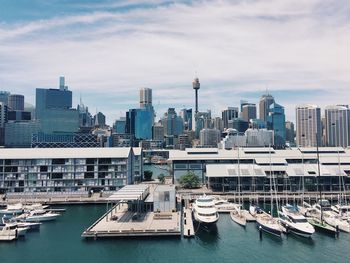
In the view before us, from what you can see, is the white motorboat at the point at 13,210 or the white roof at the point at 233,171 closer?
the white motorboat at the point at 13,210

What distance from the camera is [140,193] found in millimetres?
73688

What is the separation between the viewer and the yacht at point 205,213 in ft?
228

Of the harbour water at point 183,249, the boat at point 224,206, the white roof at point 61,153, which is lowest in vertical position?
the harbour water at point 183,249

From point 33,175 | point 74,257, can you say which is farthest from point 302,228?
point 33,175

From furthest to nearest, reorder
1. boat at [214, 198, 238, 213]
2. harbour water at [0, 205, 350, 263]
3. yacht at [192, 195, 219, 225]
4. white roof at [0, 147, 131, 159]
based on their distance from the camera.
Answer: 1. white roof at [0, 147, 131, 159]
2. boat at [214, 198, 238, 213]
3. yacht at [192, 195, 219, 225]
4. harbour water at [0, 205, 350, 263]

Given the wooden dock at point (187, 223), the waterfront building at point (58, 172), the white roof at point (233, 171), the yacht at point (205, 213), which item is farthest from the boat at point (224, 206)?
the waterfront building at point (58, 172)

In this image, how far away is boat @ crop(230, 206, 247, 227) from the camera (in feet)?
239

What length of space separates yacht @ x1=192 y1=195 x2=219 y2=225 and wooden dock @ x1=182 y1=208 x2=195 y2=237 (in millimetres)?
1368

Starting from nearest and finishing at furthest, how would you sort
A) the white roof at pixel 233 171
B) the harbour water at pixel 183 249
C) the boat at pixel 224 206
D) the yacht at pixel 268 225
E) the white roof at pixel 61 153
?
the harbour water at pixel 183 249 → the yacht at pixel 268 225 → the boat at pixel 224 206 → the white roof at pixel 233 171 → the white roof at pixel 61 153

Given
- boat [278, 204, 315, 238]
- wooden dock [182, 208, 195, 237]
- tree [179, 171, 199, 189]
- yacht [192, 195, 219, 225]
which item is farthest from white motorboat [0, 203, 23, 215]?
boat [278, 204, 315, 238]

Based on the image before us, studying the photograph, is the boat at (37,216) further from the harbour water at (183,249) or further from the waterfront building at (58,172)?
the waterfront building at (58,172)

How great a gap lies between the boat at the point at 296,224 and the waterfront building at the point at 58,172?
4806 cm

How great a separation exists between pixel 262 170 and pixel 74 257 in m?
62.4

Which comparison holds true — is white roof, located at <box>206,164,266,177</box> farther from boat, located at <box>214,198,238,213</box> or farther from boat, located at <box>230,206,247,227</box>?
boat, located at <box>230,206,247,227</box>
